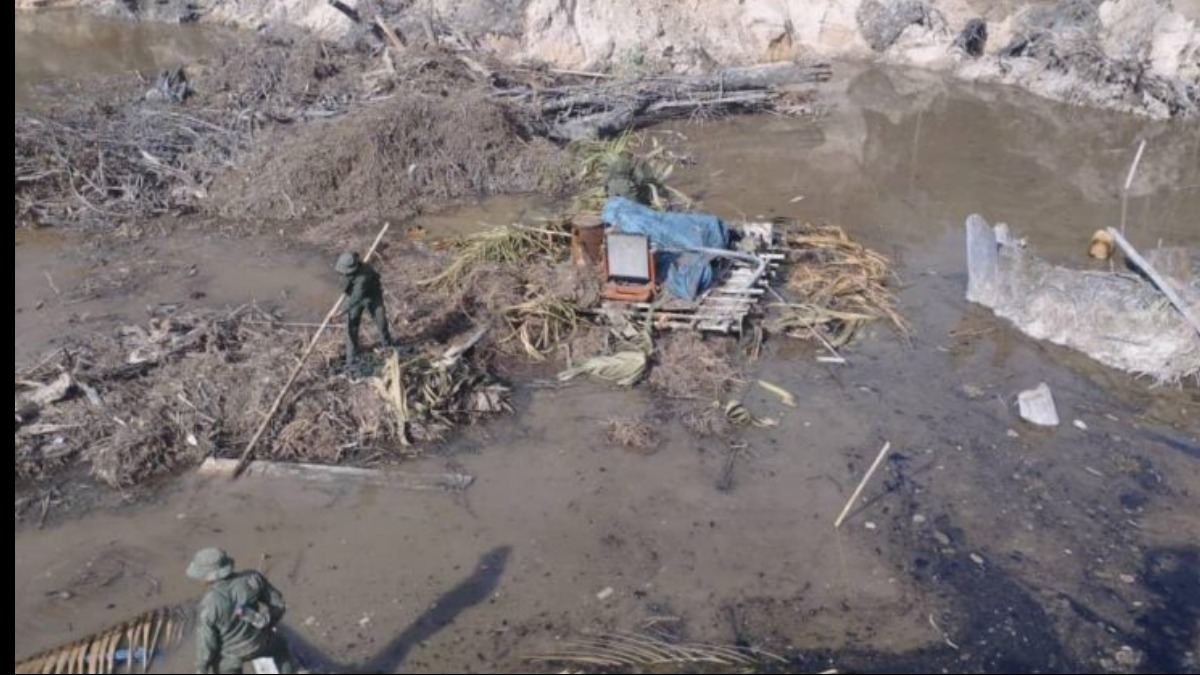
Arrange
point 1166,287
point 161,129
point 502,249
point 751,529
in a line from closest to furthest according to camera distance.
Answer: point 751,529 → point 1166,287 → point 502,249 → point 161,129

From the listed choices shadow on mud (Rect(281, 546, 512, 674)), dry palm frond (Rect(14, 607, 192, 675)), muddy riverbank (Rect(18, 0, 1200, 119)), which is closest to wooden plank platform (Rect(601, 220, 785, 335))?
shadow on mud (Rect(281, 546, 512, 674))

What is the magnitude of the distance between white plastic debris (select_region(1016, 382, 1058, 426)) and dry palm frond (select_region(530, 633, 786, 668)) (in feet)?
13.9

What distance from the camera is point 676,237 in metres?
11.1

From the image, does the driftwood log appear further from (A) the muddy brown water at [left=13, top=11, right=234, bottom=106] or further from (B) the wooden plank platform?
(A) the muddy brown water at [left=13, top=11, right=234, bottom=106]

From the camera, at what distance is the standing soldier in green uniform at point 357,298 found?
340 inches

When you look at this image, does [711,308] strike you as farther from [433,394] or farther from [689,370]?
[433,394]

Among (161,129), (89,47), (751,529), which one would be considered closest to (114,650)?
(751,529)

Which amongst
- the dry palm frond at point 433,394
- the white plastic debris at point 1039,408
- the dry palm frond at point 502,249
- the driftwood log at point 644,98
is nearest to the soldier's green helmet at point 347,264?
the dry palm frond at point 433,394

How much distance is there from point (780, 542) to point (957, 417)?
9.05ft

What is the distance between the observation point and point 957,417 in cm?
945

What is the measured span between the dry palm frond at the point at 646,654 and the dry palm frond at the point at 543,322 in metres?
4.09

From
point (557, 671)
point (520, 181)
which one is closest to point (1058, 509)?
point (557, 671)

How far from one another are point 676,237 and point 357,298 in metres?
3.82

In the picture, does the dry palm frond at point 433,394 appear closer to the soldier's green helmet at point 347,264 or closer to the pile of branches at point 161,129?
the soldier's green helmet at point 347,264
